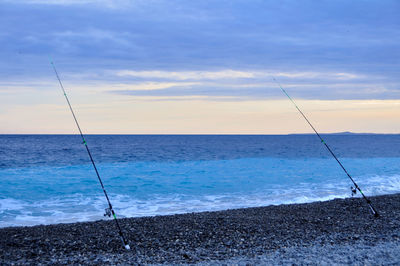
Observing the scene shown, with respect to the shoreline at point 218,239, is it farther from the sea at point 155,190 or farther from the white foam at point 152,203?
the sea at point 155,190

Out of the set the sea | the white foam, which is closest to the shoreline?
the white foam

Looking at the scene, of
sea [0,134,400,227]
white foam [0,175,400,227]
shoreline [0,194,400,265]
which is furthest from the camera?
sea [0,134,400,227]

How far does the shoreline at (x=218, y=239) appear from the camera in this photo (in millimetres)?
5945

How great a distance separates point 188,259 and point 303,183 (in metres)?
13.9

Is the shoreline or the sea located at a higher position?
the shoreline

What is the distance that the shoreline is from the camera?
19.5 feet

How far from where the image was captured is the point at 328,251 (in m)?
6.04

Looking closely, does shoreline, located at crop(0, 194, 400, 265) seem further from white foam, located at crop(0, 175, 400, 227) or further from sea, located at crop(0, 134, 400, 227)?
sea, located at crop(0, 134, 400, 227)

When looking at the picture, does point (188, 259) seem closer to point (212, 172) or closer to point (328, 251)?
point (328, 251)

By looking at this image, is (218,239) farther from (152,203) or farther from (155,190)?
(155,190)

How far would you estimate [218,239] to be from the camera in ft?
23.2

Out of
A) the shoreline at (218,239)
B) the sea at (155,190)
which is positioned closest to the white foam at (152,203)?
the sea at (155,190)

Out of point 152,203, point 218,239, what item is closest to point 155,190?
point 152,203

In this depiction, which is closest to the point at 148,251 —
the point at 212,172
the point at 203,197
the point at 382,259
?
the point at 382,259
